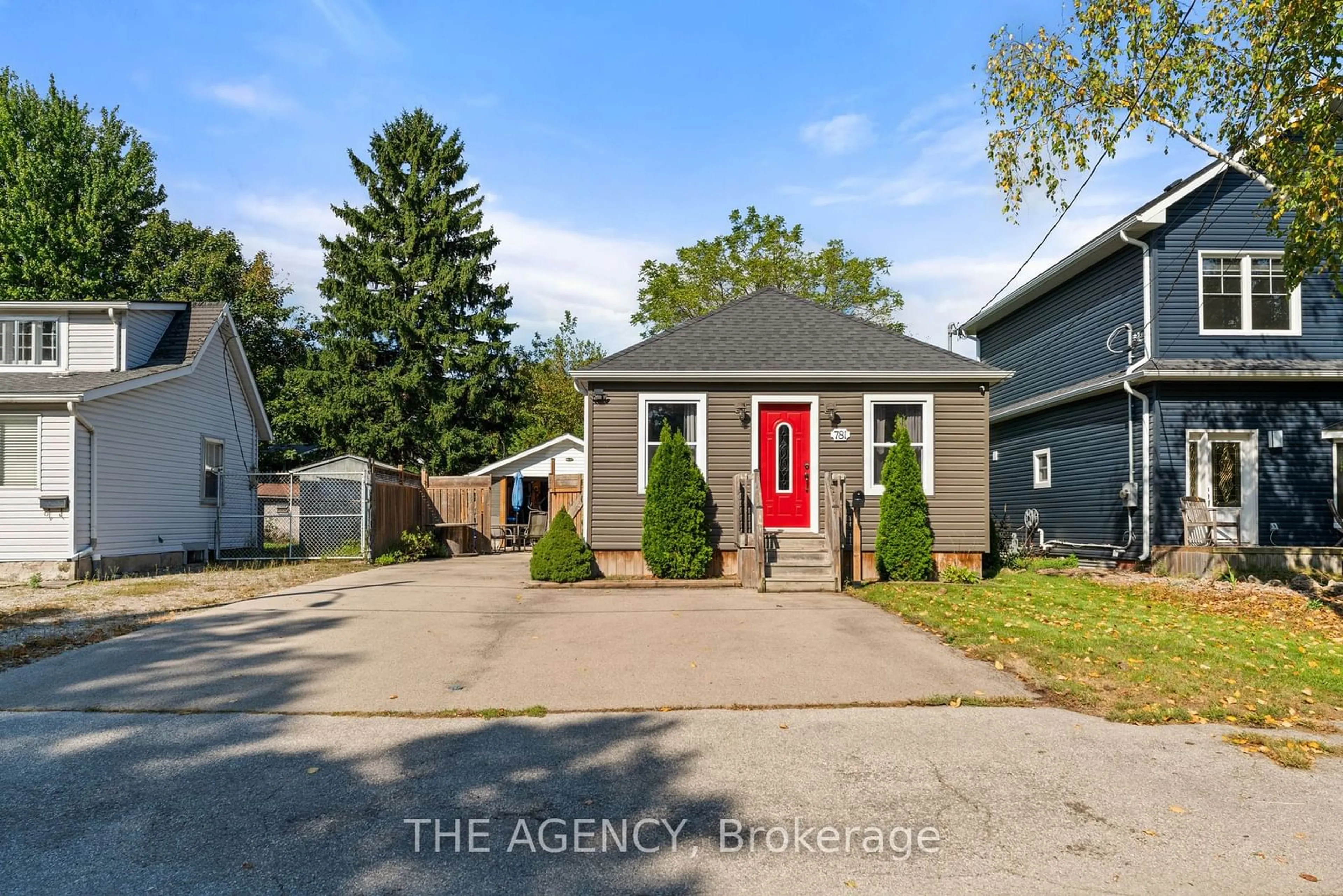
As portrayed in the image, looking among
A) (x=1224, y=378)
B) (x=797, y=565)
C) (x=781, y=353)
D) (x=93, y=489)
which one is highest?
(x=781, y=353)

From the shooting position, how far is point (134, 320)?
56.2 feet

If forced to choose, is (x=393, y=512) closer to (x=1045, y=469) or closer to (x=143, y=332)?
(x=143, y=332)

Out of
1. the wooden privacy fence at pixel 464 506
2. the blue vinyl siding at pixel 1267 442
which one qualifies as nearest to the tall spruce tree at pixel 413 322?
the wooden privacy fence at pixel 464 506

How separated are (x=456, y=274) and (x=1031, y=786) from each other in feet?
97.6

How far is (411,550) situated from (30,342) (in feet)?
26.9

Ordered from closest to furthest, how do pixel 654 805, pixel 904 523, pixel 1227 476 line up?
pixel 654 805 → pixel 904 523 → pixel 1227 476

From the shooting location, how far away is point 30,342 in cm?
1638

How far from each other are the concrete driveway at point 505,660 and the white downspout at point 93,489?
5195 millimetres

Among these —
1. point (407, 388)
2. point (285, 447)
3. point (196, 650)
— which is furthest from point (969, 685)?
point (285, 447)

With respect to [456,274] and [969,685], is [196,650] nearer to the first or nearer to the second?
[969,685]

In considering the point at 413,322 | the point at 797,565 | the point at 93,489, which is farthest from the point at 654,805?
the point at 413,322

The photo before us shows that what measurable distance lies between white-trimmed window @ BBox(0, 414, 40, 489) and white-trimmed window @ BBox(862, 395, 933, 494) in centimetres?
1372

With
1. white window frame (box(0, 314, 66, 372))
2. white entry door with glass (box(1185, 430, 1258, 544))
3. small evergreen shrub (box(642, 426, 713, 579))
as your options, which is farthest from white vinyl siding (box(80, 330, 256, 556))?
white entry door with glass (box(1185, 430, 1258, 544))

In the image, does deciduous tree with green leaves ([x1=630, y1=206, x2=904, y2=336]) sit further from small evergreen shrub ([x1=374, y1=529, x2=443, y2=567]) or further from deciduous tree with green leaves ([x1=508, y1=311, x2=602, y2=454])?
small evergreen shrub ([x1=374, y1=529, x2=443, y2=567])
